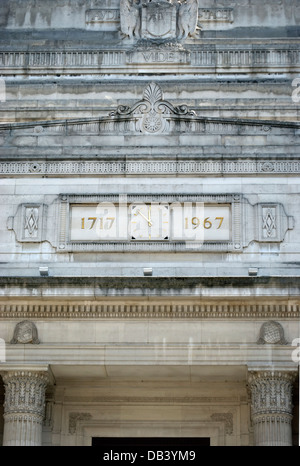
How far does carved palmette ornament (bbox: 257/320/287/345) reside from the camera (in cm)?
3048

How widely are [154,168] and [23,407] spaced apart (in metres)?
7.02

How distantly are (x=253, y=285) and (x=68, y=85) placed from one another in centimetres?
1202

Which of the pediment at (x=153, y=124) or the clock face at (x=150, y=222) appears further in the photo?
the pediment at (x=153, y=124)

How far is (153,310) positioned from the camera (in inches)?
1216

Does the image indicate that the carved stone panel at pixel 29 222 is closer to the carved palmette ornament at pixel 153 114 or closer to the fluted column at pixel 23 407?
the carved palmette ornament at pixel 153 114

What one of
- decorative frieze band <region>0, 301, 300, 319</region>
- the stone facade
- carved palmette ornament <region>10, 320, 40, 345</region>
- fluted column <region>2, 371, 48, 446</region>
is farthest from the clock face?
fluted column <region>2, 371, 48, 446</region>

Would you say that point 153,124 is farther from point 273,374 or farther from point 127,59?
point 127,59

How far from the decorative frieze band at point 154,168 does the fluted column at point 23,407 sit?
546 cm

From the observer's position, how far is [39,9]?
43.2 meters

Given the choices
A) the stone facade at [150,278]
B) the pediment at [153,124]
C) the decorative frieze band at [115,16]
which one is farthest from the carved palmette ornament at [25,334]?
the decorative frieze band at [115,16]

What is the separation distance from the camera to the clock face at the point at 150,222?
1259 inches

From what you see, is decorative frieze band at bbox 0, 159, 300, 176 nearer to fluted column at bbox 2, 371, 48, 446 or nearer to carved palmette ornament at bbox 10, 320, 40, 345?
carved palmette ornament at bbox 10, 320, 40, 345

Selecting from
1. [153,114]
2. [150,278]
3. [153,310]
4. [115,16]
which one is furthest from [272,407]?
[115,16]
